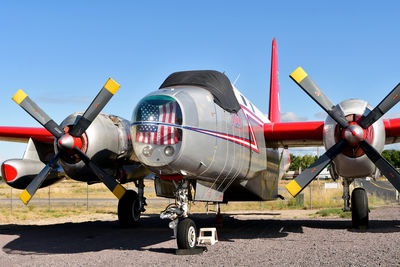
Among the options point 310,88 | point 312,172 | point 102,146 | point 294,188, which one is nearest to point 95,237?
point 102,146

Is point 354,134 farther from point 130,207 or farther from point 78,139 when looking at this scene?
point 130,207

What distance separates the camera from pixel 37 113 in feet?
41.4

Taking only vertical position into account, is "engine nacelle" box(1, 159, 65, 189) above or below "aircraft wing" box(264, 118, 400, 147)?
below

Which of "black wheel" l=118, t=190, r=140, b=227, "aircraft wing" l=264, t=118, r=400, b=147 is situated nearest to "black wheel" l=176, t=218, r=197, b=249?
"aircraft wing" l=264, t=118, r=400, b=147

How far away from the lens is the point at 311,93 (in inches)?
456

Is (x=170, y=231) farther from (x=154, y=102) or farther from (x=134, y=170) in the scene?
(x=154, y=102)

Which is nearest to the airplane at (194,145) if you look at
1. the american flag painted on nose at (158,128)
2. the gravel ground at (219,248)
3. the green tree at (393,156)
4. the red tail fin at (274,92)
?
the american flag painted on nose at (158,128)

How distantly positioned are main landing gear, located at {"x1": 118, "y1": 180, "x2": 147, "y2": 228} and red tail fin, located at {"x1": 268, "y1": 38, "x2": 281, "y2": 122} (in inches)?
273

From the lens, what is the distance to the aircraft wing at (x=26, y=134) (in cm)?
1466

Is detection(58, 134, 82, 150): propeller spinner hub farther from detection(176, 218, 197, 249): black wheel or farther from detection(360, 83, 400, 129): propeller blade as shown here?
detection(360, 83, 400, 129): propeller blade

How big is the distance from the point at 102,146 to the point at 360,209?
24.7 ft

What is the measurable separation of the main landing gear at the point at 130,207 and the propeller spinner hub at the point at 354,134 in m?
7.25

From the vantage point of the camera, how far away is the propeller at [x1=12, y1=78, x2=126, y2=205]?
1195cm

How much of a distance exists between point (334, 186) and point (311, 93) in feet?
113
